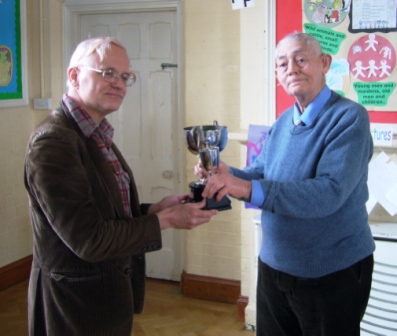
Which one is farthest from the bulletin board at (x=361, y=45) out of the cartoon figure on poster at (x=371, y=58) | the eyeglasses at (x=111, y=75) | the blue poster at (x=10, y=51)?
the blue poster at (x=10, y=51)

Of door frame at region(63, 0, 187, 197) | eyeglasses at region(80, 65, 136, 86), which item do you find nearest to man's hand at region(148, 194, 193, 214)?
eyeglasses at region(80, 65, 136, 86)

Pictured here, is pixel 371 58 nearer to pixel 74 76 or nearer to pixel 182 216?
pixel 182 216

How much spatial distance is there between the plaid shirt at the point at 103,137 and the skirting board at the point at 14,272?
8.28 feet

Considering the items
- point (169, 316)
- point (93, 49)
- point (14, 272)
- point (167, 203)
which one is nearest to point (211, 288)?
point (169, 316)

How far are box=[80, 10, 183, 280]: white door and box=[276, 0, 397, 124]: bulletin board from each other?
4.40ft

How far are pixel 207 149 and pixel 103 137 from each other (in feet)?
1.17

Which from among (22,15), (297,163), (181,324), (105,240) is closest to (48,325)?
(105,240)

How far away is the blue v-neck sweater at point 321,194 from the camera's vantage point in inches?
63.0

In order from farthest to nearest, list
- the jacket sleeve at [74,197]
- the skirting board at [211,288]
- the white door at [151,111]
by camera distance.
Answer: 1. the white door at [151,111]
2. the skirting board at [211,288]
3. the jacket sleeve at [74,197]

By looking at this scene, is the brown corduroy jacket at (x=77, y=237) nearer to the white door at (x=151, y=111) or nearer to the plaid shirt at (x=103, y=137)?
the plaid shirt at (x=103, y=137)

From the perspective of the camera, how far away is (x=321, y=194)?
1581mm

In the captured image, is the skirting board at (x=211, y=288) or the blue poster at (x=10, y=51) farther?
the blue poster at (x=10, y=51)

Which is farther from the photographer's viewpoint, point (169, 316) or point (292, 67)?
point (169, 316)

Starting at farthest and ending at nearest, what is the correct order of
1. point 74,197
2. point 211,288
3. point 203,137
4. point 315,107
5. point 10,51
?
1. point 10,51
2. point 211,288
3. point 203,137
4. point 315,107
5. point 74,197
